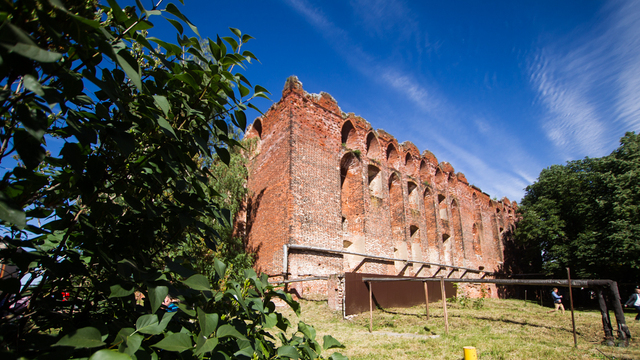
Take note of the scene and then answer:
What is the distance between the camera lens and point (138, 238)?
1334mm

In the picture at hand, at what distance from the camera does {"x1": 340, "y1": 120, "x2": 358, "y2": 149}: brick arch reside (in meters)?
16.8

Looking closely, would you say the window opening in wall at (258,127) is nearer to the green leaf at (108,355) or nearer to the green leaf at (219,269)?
the green leaf at (219,269)

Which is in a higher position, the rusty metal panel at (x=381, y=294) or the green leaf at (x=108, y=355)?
the green leaf at (x=108, y=355)

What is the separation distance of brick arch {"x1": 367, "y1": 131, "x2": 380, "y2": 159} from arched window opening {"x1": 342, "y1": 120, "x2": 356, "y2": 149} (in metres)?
1.41

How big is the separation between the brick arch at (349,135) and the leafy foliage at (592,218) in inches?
576

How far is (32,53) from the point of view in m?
0.69

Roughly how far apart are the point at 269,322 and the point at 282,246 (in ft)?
36.9

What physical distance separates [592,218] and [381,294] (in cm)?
1666

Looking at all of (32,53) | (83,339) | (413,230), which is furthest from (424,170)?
(32,53)

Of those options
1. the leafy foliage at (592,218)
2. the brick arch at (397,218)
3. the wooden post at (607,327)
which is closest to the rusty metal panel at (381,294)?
the brick arch at (397,218)

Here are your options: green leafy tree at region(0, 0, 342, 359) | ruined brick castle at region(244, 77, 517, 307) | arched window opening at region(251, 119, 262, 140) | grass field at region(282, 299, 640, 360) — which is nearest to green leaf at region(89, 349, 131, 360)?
green leafy tree at region(0, 0, 342, 359)

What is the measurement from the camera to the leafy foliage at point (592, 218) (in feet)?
55.9

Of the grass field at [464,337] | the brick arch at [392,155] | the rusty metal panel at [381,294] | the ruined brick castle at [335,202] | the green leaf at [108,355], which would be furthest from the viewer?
the brick arch at [392,155]

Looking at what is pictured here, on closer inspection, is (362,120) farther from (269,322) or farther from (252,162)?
(269,322)
